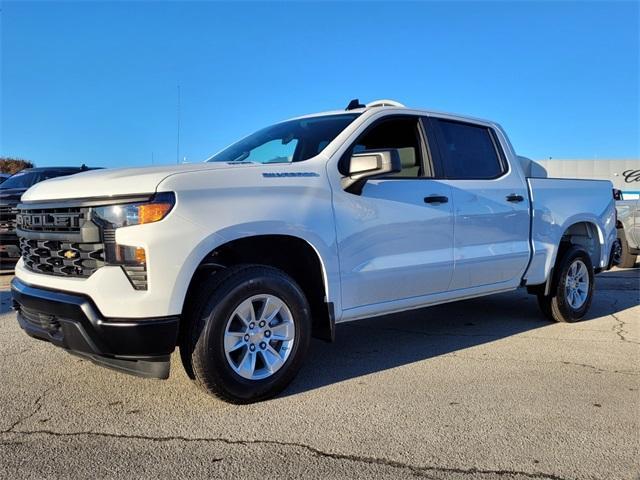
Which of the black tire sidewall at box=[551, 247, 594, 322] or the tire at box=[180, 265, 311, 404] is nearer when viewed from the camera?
the tire at box=[180, 265, 311, 404]

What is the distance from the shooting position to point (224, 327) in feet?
11.3

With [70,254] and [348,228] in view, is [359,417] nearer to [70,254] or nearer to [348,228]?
[348,228]

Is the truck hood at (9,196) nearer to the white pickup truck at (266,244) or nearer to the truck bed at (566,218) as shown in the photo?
the white pickup truck at (266,244)

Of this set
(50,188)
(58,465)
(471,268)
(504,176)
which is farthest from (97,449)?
(504,176)

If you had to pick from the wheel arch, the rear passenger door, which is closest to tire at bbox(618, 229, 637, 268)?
the rear passenger door

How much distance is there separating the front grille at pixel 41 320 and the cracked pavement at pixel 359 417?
509 millimetres

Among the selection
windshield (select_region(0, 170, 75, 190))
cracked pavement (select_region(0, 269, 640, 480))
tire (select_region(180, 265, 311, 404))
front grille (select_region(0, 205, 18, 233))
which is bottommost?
cracked pavement (select_region(0, 269, 640, 480))

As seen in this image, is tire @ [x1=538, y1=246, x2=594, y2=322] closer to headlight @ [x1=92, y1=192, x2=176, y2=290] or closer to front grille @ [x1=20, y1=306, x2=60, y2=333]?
headlight @ [x1=92, y1=192, x2=176, y2=290]

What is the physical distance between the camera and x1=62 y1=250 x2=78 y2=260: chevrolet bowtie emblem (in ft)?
11.2

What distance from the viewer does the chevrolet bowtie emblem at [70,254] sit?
3.41 m

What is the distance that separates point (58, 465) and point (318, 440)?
1.32 m

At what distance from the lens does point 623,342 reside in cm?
532

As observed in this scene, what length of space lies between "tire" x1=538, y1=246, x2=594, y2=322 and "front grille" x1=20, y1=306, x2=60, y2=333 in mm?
4704

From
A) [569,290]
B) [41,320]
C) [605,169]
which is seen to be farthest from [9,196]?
[605,169]
